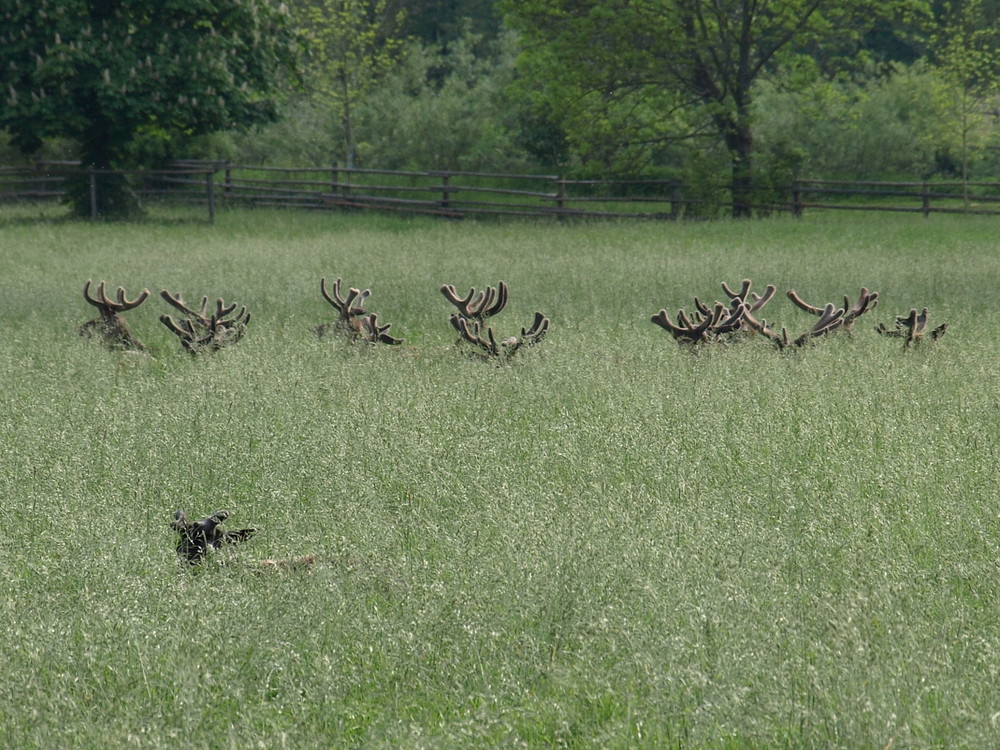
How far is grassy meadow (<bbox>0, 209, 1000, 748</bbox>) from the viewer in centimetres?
335

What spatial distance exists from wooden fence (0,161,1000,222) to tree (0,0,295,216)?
1.06 m

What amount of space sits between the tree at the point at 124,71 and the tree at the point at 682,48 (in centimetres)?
639

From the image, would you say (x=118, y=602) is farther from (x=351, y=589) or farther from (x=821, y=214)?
(x=821, y=214)

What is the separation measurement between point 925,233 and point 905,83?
1678cm

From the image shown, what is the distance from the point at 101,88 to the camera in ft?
76.6

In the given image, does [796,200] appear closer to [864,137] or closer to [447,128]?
[864,137]

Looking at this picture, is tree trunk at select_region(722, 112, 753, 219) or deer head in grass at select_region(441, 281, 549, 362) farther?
tree trunk at select_region(722, 112, 753, 219)

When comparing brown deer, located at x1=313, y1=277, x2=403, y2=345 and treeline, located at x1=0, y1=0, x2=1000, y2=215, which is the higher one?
treeline, located at x1=0, y1=0, x2=1000, y2=215

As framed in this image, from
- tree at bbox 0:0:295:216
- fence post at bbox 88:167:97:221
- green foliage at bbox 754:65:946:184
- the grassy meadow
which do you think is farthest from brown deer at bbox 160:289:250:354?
green foliage at bbox 754:65:946:184

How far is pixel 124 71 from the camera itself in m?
23.7

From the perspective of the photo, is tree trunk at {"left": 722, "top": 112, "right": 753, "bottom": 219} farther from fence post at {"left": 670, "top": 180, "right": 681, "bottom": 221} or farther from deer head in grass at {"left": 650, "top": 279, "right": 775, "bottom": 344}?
deer head in grass at {"left": 650, "top": 279, "right": 775, "bottom": 344}

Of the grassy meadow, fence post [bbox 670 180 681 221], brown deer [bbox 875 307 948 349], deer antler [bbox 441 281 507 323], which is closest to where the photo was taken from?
the grassy meadow

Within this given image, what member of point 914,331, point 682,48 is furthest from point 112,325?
point 682,48

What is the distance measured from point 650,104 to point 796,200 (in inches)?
158
